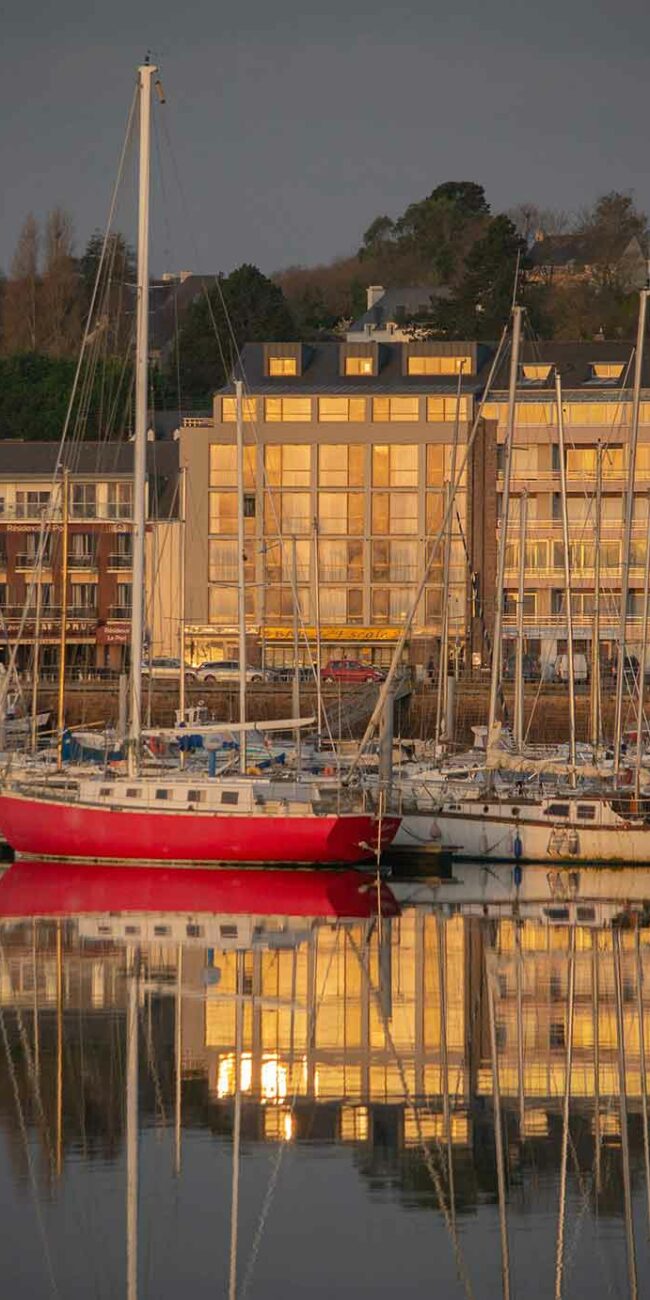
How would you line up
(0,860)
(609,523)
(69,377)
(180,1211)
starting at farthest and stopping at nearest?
1. (69,377)
2. (609,523)
3. (0,860)
4. (180,1211)

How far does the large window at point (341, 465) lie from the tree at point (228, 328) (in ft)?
100

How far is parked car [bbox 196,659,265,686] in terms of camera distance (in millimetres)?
90312

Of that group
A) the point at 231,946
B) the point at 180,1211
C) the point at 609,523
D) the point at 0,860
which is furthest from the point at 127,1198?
the point at 609,523

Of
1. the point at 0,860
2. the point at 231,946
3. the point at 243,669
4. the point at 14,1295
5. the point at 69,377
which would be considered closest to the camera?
the point at 14,1295

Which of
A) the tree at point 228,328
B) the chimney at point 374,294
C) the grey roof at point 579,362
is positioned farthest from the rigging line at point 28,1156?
the chimney at point 374,294

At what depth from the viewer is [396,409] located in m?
101

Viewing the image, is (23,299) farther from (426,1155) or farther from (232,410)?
(426,1155)

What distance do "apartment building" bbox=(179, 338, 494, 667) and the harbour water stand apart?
199 ft

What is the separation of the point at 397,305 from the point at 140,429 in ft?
369

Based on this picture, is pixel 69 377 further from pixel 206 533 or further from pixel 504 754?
pixel 504 754

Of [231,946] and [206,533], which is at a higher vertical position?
[206,533]

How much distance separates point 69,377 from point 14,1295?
4399 inches

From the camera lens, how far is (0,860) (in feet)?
165

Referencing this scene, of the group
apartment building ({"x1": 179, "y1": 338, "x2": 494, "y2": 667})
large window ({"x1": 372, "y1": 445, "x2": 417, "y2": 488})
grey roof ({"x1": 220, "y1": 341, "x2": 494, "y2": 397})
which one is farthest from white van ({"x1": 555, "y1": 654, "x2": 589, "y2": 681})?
grey roof ({"x1": 220, "y1": 341, "x2": 494, "y2": 397})
